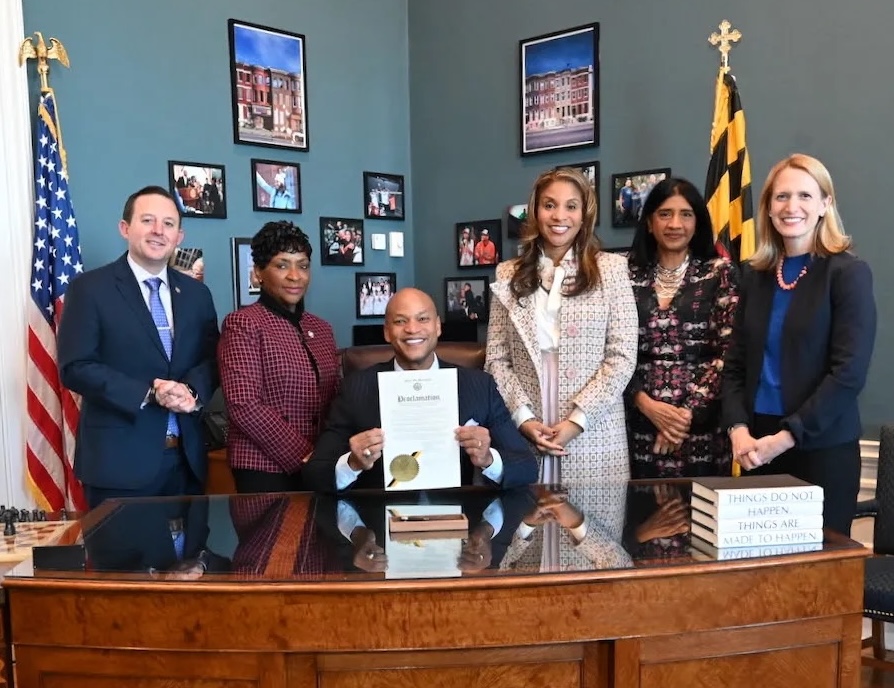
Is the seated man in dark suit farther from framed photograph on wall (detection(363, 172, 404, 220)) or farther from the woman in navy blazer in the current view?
framed photograph on wall (detection(363, 172, 404, 220))

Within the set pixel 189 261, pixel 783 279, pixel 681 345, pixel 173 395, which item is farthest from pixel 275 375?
pixel 189 261

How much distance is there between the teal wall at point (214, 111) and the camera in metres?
4.29

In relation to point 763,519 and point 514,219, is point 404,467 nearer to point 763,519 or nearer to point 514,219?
point 763,519

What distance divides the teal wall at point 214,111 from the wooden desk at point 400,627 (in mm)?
3011

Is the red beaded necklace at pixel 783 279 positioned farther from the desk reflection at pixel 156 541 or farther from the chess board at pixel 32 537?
the chess board at pixel 32 537

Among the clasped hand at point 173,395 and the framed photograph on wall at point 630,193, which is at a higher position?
the framed photograph on wall at point 630,193

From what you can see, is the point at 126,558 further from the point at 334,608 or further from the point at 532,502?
the point at 532,502

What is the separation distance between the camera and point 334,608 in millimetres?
1646

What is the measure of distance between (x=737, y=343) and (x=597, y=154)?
2.55 metres

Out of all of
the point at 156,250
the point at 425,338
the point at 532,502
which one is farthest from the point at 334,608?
the point at 156,250

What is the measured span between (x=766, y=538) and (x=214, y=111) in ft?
13.2

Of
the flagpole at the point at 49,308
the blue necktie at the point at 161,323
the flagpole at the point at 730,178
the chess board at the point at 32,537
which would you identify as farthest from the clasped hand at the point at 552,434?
the flagpole at the point at 49,308

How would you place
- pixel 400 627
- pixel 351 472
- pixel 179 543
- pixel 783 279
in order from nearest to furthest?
pixel 400 627 < pixel 179 543 < pixel 351 472 < pixel 783 279

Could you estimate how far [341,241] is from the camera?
539 centimetres
